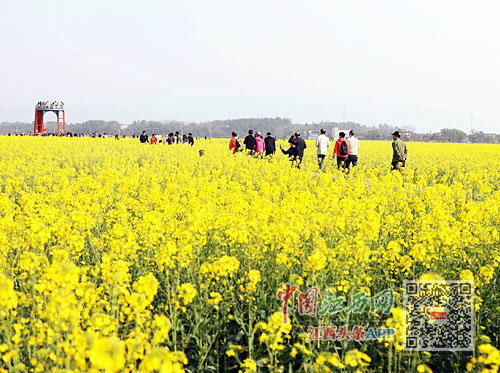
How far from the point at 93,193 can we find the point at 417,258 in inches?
266

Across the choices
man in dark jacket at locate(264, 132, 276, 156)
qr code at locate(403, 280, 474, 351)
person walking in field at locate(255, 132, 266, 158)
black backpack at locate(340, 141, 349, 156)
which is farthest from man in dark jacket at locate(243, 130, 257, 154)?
qr code at locate(403, 280, 474, 351)

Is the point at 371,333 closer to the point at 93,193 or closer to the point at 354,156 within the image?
the point at 93,193

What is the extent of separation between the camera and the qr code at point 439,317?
3.67m

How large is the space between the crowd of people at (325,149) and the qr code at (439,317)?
9450 mm

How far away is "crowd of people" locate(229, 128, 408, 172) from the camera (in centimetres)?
1336

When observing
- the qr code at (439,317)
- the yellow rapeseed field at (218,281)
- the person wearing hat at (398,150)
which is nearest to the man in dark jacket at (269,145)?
the person wearing hat at (398,150)

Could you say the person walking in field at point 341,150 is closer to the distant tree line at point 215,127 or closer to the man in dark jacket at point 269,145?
the man in dark jacket at point 269,145

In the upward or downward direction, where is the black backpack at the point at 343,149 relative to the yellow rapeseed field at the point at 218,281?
upward

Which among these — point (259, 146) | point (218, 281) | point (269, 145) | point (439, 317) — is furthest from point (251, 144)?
point (439, 317)

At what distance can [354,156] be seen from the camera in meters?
14.9

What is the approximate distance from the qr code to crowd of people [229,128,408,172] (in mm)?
9450

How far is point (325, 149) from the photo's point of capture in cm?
1611

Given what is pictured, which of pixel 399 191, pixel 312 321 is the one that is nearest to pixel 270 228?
pixel 312 321

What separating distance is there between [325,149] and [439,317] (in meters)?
12.6
